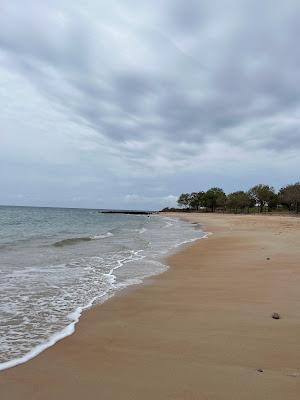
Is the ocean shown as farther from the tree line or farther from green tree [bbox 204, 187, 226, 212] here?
green tree [bbox 204, 187, 226, 212]

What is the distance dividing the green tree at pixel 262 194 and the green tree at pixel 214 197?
881 inches

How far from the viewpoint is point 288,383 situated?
11.2ft

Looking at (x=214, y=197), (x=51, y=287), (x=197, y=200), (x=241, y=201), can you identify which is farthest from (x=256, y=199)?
(x=51, y=287)

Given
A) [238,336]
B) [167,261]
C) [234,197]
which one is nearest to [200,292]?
[238,336]

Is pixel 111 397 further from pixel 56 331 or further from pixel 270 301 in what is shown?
pixel 270 301

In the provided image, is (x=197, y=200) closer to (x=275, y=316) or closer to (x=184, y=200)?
(x=184, y=200)

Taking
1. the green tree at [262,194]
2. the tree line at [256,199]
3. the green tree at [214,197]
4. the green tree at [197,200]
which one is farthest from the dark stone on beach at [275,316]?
the green tree at [197,200]

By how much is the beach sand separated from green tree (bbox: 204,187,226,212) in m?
126

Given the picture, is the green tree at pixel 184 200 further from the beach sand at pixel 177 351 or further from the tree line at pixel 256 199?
the beach sand at pixel 177 351

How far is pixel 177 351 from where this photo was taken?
4336 millimetres

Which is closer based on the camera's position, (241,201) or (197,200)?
(241,201)

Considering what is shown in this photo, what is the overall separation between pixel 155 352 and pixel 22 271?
7.60 meters

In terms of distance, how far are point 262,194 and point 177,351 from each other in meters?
104

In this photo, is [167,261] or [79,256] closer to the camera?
[167,261]
